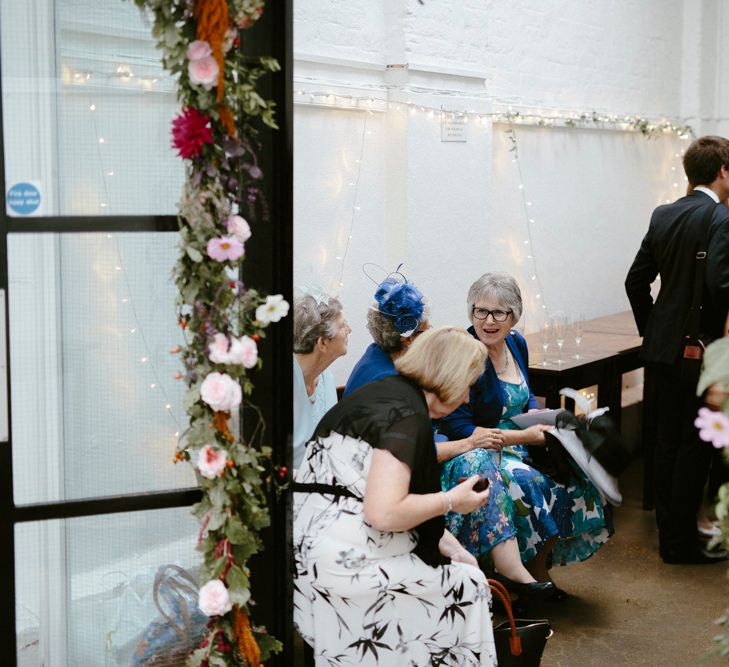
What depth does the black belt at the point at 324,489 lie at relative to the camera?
3127mm

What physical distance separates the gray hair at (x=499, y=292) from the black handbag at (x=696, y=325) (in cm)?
98

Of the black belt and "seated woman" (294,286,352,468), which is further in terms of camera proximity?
"seated woman" (294,286,352,468)

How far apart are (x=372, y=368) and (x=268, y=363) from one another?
0.94 metres

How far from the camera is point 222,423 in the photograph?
2842 mm

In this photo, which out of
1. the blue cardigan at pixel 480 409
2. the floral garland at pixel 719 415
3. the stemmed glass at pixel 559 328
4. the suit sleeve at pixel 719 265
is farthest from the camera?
the stemmed glass at pixel 559 328

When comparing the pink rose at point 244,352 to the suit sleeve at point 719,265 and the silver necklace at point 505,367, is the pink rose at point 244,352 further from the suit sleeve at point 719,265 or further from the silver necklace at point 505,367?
the suit sleeve at point 719,265

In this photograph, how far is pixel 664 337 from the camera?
16.6 ft

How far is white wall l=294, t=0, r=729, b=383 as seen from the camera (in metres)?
5.31

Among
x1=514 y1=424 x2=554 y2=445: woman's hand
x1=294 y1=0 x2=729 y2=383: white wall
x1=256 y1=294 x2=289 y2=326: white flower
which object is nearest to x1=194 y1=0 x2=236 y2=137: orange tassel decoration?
x1=256 y1=294 x2=289 y2=326: white flower

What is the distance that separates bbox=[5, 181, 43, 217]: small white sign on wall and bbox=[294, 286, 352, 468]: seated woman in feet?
4.04

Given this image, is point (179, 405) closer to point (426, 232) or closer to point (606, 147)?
point (426, 232)

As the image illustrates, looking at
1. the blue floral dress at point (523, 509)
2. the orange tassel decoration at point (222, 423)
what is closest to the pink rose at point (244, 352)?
the orange tassel decoration at point (222, 423)

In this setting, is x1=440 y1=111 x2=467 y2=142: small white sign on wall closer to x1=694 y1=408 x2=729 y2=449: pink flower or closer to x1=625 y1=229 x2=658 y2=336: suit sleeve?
→ x1=625 y1=229 x2=658 y2=336: suit sleeve

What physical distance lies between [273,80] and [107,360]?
2.91 ft
